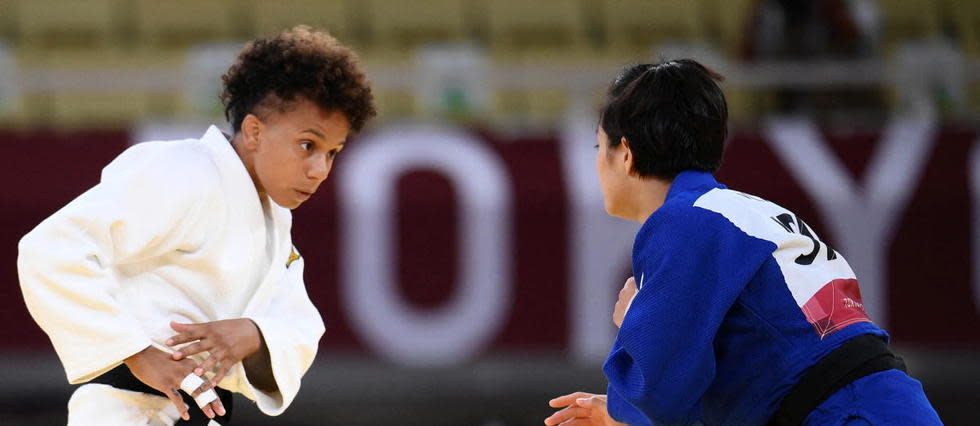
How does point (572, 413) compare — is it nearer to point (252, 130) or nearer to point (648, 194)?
point (648, 194)

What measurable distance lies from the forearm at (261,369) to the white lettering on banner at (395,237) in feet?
11.2

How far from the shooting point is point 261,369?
285cm

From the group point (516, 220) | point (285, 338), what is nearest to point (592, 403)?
point (285, 338)

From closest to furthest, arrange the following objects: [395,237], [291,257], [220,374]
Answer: [220,374] → [291,257] → [395,237]

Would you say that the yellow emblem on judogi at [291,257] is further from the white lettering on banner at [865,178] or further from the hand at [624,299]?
the white lettering on banner at [865,178]

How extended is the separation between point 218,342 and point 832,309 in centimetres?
127

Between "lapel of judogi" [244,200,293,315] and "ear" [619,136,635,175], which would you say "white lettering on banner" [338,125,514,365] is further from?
"ear" [619,136,635,175]

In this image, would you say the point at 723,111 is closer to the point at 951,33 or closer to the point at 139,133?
the point at 139,133

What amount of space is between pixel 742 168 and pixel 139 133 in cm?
304

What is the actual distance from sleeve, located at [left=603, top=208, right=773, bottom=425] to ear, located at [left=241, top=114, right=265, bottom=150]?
3.44ft

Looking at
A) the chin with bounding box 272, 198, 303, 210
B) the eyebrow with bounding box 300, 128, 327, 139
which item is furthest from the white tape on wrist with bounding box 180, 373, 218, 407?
the eyebrow with bounding box 300, 128, 327, 139

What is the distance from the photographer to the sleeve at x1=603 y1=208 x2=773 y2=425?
7.54 ft

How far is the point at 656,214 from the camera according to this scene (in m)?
2.40

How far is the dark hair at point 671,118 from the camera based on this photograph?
2479mm
